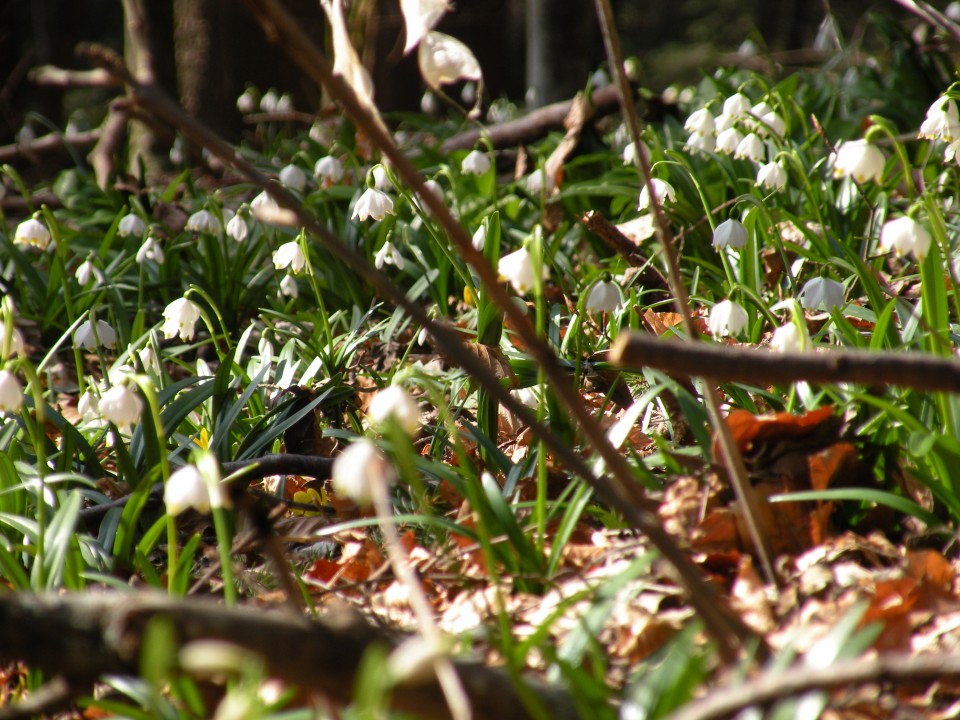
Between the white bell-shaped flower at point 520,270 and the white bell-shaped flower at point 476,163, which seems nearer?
the white bell-shaped flower at point 520,270

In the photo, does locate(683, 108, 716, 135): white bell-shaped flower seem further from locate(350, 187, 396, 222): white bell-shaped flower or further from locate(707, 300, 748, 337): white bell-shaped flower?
locate(707, 300, 748, 337): white bell-shaped flower

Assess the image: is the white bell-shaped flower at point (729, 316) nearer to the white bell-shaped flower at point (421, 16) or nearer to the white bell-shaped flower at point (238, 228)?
the white bell-shaped flower at point (421, 16)

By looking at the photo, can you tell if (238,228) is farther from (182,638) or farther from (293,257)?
(182,638)

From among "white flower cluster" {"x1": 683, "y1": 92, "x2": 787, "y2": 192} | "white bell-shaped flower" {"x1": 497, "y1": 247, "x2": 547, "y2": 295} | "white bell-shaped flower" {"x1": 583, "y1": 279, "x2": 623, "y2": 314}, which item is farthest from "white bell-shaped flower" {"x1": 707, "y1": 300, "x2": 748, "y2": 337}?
"white flower cluster" {"x1": 683, "y1": 92, "x2": 787, "y2": 192}

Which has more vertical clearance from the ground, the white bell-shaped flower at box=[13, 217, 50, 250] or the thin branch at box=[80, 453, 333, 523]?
the white bell-shaped flower at box=[13, 217, 50, 250]

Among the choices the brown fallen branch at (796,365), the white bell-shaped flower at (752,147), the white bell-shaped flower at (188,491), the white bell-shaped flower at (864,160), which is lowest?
the white bell-shaped flower at (188,491)

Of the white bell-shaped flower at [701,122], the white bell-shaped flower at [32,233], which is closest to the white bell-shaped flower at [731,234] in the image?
the white bell-shaped flower at [701,122]

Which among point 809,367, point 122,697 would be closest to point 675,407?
point 809,367
